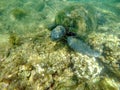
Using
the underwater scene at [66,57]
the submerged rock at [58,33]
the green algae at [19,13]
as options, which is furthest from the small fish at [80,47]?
→ the green algae at [19,13]

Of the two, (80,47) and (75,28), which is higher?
(80,47)

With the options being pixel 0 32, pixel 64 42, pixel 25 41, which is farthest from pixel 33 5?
pixel 64 42

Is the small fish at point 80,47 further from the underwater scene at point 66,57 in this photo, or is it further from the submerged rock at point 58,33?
the submerged rock at point 58,33

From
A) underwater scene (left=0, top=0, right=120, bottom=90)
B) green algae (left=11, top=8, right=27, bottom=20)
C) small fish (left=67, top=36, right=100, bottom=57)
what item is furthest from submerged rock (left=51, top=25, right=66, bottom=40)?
green algae (left=11, top=8, right=27, bottom=20)

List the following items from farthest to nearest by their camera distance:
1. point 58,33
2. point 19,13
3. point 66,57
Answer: point 19,13 → point 58,33 → point 66,57

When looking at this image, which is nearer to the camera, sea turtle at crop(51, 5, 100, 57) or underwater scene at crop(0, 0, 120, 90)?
underwater scene at crop(0, 0, 120, 90)

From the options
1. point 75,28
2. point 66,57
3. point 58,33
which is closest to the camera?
point 66,57

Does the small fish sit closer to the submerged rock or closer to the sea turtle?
the sea turtle

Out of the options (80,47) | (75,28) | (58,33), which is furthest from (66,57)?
(75,28)

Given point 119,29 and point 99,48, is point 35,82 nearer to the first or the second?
point 99,48

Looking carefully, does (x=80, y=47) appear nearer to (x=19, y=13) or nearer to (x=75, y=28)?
(x=75, y=28)

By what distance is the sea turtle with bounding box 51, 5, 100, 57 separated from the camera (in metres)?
3.98

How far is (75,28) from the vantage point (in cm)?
Answer: 476

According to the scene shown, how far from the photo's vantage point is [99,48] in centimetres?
443
